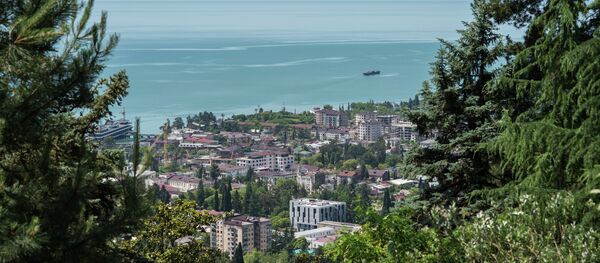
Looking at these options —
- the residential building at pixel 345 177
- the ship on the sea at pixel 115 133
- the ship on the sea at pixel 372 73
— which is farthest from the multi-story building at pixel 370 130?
the ship on the sea at pixel 115 133

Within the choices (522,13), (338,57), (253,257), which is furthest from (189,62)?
(522,13)

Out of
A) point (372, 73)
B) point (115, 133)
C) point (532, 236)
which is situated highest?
point (372, 73)

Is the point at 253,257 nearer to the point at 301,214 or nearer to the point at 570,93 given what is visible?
the point at 301,214

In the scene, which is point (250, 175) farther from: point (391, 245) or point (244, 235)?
point (391, 245)

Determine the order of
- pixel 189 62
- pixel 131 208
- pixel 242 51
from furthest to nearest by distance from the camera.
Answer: pixel 242 51, pixel 189 62, pixel 131 208

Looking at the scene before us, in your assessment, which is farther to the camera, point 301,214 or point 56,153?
point 301,214

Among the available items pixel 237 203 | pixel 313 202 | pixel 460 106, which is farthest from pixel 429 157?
pixel 313 202
